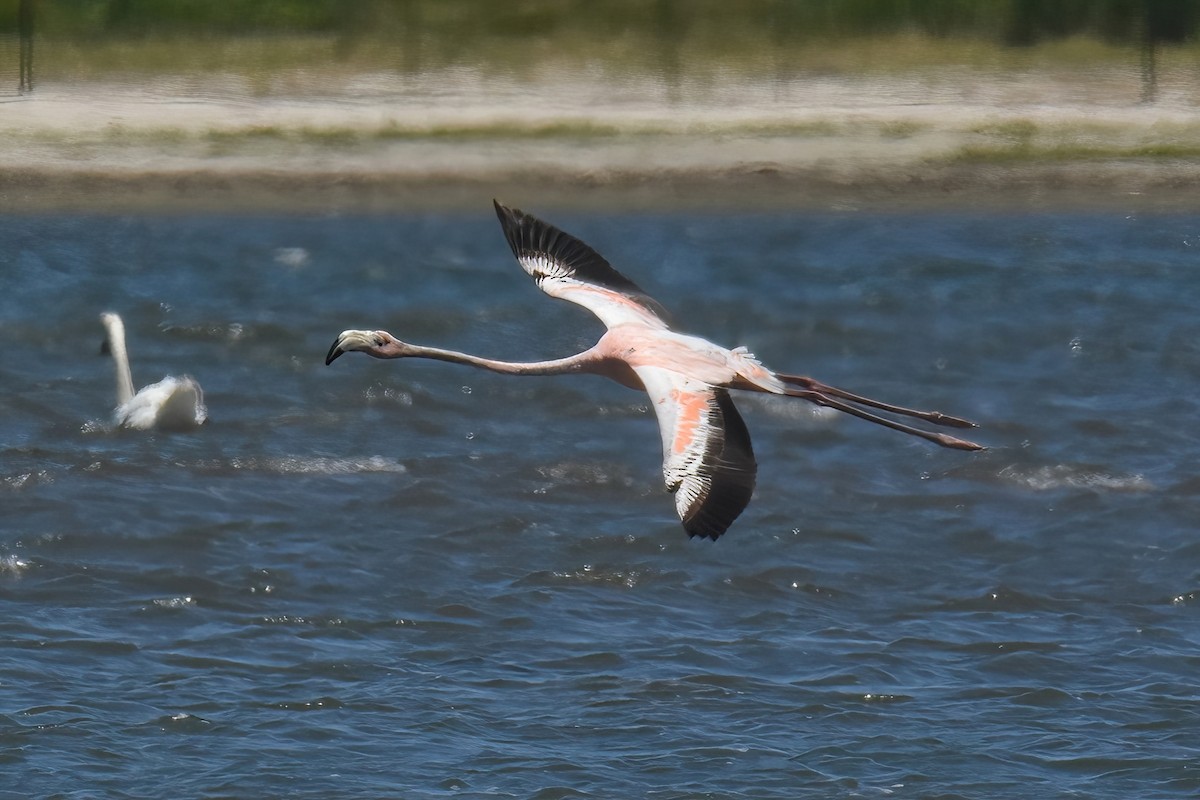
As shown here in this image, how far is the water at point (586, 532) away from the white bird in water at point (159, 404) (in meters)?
0.18

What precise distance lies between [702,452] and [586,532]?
4.89 meters

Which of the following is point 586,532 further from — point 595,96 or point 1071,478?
point 595,96

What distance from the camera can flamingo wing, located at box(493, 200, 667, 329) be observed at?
10805mm

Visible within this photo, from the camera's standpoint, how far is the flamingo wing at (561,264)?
10805mm

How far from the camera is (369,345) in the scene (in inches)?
395

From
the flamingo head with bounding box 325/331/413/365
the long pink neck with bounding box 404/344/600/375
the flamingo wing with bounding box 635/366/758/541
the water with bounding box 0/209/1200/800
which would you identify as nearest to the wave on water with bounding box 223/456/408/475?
the water with bounding box 0/209/1200/800

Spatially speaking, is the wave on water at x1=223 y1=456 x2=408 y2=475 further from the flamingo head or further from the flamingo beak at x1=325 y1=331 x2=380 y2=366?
the flamingo beak at x1=325 y1=331 x2=380 y2=366

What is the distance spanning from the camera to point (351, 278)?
19.5 meters

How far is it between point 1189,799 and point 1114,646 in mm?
2036

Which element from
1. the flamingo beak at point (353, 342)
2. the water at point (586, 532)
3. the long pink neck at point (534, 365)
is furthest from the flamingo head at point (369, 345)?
the water at point (586, 532)

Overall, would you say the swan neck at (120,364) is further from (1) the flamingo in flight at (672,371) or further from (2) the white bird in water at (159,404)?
(1) the flamingo in flight at (672,371)

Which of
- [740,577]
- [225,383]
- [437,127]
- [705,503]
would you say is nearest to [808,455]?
[740,577]

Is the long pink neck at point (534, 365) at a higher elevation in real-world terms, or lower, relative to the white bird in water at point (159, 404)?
higher

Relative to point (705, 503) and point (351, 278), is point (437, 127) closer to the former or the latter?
point (351, 278)
